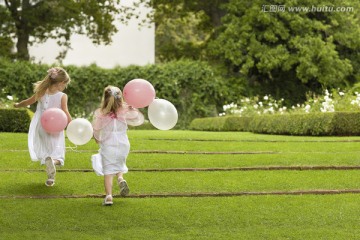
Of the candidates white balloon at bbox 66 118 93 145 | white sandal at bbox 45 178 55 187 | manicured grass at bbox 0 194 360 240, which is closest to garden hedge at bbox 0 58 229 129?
white sandal at bbox 45 178 55 187

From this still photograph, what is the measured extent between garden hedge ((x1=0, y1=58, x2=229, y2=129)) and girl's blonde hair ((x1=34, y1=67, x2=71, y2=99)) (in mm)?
20512

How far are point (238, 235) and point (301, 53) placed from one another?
1050 inches

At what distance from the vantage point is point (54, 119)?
373 inches

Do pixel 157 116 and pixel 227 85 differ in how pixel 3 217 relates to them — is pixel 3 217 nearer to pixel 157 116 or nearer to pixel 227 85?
pixel 157 116

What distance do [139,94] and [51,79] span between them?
1.45 meters

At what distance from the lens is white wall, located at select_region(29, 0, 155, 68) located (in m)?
36.8

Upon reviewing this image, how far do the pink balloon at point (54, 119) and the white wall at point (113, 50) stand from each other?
2676cm

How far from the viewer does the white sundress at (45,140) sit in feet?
32.1

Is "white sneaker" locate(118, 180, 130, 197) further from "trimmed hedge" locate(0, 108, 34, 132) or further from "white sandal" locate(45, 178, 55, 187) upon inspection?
"trimmed hedge" locate(0, 108, 34, 132)

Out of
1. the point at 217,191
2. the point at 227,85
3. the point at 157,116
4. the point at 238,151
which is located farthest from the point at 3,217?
the point at 227,85

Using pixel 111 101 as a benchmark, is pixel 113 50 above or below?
below
